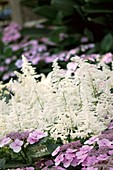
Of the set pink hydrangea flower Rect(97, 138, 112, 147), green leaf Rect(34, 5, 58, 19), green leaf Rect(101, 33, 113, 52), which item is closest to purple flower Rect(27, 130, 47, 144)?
pink hydrangea flower Rect(97, 138, 112, 147)

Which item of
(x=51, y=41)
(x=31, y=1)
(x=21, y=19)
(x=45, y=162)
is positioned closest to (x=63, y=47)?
(x=51, y=41)

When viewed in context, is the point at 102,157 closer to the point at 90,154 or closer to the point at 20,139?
the point at 90,154

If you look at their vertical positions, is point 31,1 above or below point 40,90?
below

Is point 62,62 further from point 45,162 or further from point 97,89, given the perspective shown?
point 45,162

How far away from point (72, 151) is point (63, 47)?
9.81 ft

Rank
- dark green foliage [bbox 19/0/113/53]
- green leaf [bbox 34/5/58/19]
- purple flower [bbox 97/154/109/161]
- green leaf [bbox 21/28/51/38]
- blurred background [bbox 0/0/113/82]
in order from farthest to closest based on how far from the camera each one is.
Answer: green leaf [bbox 21/28/51/38], green leaf [bbox 34/5/58/19], dark green foliage [bbox 19/0/113/53], blurred background [bbox 0/0/113/82], purple flower [bbox 97/154/109/161]

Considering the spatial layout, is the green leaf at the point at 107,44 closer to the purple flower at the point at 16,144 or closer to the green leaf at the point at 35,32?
the green leaf at the point at 35,32

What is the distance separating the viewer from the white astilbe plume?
5.42 ft

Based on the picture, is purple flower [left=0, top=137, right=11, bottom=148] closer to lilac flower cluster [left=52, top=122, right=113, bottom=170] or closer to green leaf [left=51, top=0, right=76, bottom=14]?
lilac flower cluster [left=52, top=122, right=113, bottom=170]

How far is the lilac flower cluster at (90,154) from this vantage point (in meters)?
1.38

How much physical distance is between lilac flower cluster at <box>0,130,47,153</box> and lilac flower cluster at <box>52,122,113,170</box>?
0.30ft

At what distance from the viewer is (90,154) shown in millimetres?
1425

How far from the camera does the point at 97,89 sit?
1.83 meters

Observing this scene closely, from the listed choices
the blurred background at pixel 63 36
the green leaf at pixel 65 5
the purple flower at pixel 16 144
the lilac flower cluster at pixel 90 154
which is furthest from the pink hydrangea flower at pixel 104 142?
the green leaf at pixel 65 5
